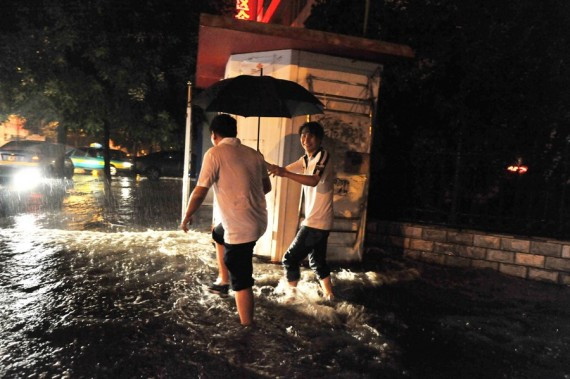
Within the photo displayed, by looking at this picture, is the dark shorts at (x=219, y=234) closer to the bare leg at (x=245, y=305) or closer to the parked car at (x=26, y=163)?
Answer: the bare leg at (x=245, y=305)

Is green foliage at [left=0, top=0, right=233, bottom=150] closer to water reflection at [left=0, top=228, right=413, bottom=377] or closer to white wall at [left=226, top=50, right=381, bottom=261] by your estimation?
white wall at [left=226, top=50, right=381, bottom=261]

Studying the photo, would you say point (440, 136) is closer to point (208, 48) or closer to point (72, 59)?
point (208, 48)

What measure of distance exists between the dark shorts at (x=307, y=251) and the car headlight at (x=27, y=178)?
1103cm

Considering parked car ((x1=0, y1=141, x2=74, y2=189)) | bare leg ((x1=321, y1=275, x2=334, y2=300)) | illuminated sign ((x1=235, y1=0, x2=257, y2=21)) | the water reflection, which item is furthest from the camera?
illuminated sign ((x1=235, y1=0, x2=257, y2=21))

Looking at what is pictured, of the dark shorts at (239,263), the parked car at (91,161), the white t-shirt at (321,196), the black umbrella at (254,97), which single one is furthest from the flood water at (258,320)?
the parked car at (91,161)

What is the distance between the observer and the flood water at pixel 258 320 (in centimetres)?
295

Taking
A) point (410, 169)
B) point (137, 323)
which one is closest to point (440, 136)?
point (410, 169)

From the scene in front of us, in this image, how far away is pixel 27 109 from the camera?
51.9 ft

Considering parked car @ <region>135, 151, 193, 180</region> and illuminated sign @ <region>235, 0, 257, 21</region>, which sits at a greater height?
illuminated sign @ <region>235, 0, 257, 21</region>

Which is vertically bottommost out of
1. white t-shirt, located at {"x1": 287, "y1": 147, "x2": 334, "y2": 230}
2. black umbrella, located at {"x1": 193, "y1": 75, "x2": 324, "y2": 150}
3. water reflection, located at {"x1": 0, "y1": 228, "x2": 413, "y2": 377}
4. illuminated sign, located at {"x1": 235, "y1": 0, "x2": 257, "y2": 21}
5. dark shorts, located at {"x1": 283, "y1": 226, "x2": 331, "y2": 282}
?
water reflection, located at {"x1": 0, "y1": 228, "x2": 413, "y2": 377}

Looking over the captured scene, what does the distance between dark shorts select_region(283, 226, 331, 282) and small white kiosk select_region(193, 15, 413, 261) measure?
1297 millimetres

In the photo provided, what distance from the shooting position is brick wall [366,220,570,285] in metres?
5.55

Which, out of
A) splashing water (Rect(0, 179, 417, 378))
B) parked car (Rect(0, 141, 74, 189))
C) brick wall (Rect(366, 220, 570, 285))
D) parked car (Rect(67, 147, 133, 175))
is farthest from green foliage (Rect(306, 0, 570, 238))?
parked car (Rect(67, 147, 133, 175))

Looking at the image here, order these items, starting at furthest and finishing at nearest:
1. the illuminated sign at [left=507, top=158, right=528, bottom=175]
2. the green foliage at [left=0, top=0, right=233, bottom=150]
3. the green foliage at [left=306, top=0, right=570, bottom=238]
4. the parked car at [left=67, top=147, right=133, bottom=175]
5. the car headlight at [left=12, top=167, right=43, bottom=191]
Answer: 1. the parked car at [left=67, top=147, right=133, bottom=175]
2. the green foliage at [left=0, top=0, right=233, bottom=150]
3. the car headlight at [left=12, top=167, right=43, bottom=191]
4. the green foliage at [left=306, top=0, right=570, bottom=238]
5. the illuminated sign at [left=507, top=158, right=528, bottom=175]
